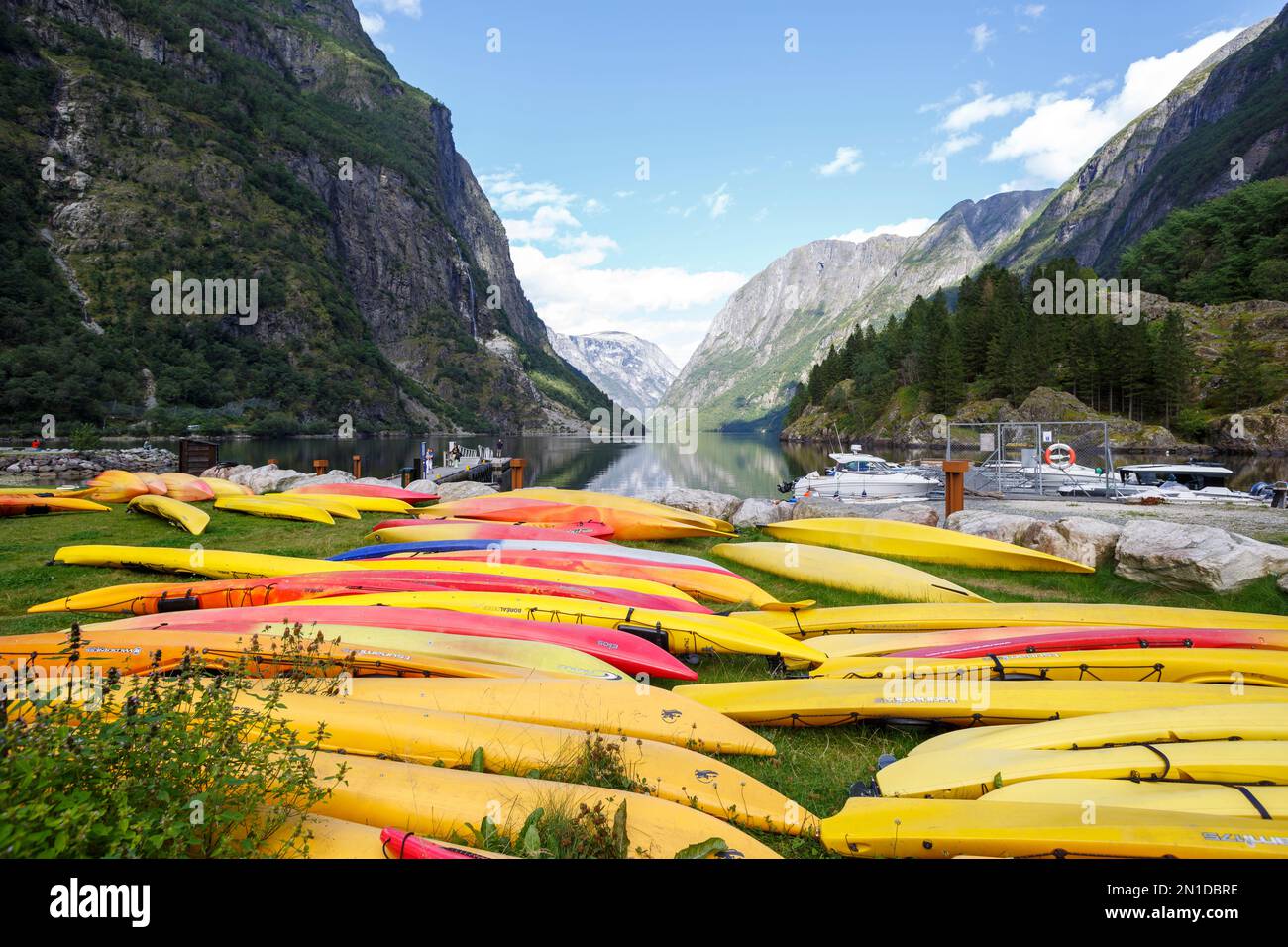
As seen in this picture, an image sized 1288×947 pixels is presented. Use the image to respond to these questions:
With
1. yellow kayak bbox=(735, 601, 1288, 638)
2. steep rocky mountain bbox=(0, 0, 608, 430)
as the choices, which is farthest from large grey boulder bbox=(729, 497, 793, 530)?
steep rocky mountain bbox=(0, 0, 608, 430)

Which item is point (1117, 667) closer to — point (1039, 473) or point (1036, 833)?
point (1036, 833)

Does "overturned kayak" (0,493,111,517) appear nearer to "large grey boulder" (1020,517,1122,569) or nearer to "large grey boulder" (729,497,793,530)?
"large grey boulder" (729,497,793,530)

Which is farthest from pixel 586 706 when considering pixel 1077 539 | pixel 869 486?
pixel 869 486

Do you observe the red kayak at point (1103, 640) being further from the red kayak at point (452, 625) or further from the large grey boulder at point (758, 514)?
the large grey boulder at point (758, 514)
